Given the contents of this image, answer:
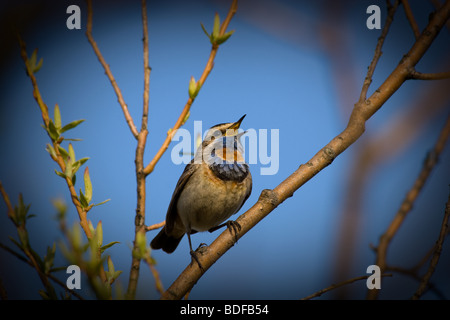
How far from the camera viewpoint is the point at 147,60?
88.2 inches

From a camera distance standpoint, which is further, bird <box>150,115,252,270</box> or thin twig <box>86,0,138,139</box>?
bird <box>150,115,252,270</box>

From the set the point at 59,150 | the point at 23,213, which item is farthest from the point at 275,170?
the point at 23,213

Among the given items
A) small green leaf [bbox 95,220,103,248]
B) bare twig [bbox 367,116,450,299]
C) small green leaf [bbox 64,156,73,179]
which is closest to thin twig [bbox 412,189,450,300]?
bare twig [bbox 367,116,450,299]

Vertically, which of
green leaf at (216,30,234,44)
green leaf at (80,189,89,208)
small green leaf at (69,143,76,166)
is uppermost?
green leaf at (216,30,234,44)

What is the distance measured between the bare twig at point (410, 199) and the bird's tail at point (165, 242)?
3072 mm

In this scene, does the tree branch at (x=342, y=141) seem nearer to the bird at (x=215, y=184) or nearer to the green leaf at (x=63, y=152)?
the green leaf at (x=63, y=152)

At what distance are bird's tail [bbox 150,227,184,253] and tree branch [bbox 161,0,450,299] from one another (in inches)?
99.9

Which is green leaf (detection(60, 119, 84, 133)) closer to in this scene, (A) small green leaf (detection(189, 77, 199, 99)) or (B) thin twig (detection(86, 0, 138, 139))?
(B) thin twig (detection(86, 0, 138, 139))

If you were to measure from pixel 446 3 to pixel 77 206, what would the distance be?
260 cm

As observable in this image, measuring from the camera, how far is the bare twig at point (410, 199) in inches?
102

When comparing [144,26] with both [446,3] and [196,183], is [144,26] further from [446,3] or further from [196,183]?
[196,183]

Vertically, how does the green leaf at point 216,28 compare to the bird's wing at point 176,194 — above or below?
above

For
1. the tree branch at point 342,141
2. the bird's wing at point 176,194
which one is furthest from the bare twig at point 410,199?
the bird's wing at point 176,194

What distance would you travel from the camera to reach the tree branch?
8.86 feet
